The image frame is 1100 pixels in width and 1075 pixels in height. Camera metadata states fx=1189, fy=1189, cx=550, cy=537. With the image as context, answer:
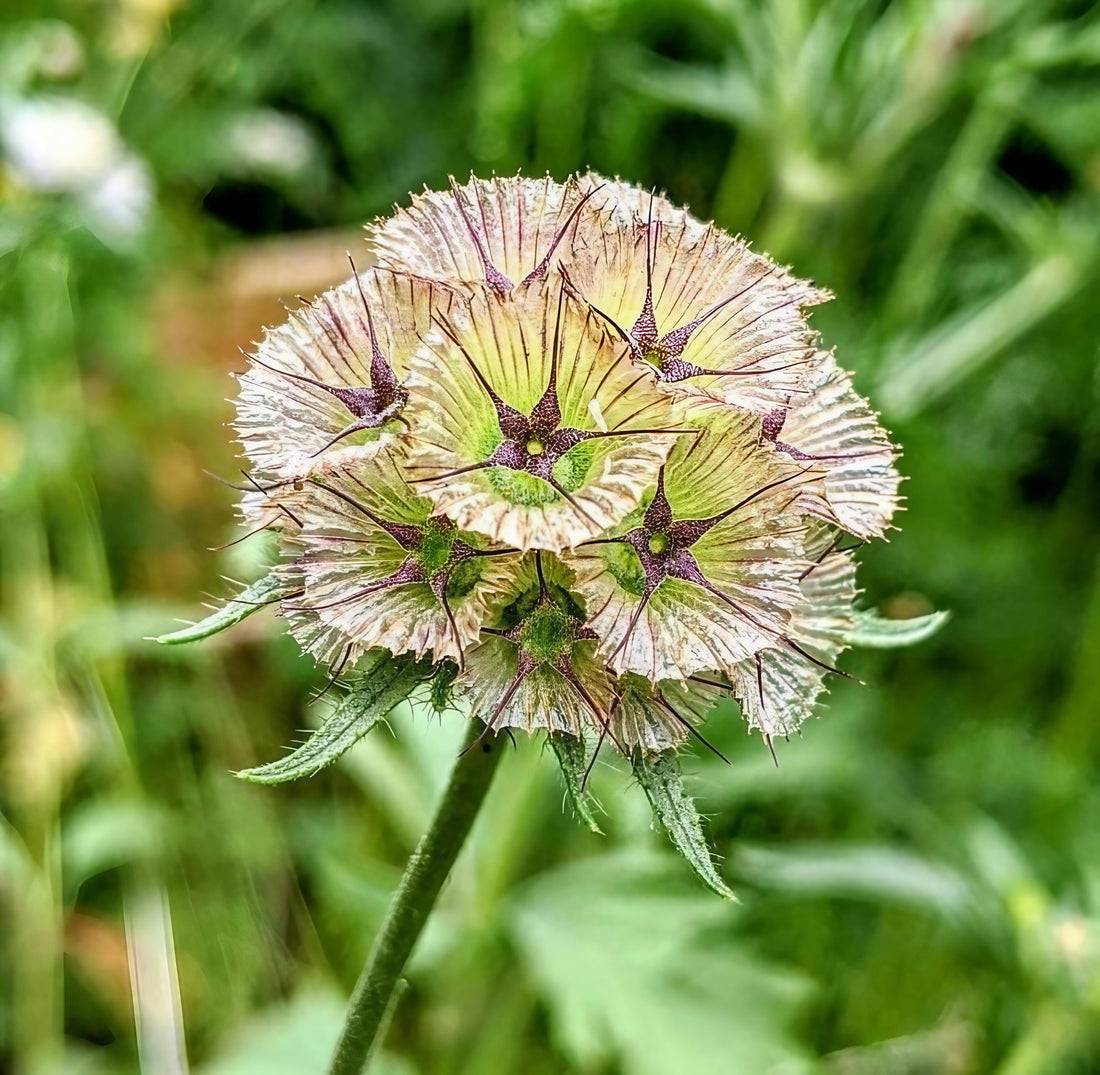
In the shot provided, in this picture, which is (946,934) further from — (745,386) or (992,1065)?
(745,386)

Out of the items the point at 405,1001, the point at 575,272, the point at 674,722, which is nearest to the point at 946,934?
the point at 405,1001

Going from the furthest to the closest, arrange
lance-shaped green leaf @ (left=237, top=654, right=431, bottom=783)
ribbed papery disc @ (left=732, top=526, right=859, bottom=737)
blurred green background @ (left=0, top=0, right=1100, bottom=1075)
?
1. blurred green background @ (left=0, top=0, right=1100, bottom=1075)
2. ribbed papery disc @ (left=732, top=526, right=859, bottom=737)
3. lance-shaped green leaf @ (left=237, top=654, right=431, bottom=783)

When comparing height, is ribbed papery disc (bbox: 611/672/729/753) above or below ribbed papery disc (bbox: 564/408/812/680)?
below

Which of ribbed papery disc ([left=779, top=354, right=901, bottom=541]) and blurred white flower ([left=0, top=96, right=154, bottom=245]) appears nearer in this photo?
ribbed papery disc ([left=779, top=354, right=901, bottom=541])

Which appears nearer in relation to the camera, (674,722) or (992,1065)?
(674,722)

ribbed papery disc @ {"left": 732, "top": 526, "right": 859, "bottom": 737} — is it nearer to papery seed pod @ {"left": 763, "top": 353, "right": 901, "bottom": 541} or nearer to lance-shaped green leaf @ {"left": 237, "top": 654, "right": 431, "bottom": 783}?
papery seed pod @ {"left": 763, "top": 353, "right": 901, "bottom": 541}

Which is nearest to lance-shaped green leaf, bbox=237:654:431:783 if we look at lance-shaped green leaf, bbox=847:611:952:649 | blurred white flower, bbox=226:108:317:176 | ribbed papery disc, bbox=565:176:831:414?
ribbed papery disc, bbox=565:176:831:414

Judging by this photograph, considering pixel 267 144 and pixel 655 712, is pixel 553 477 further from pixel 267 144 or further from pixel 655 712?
pixel 267 144
